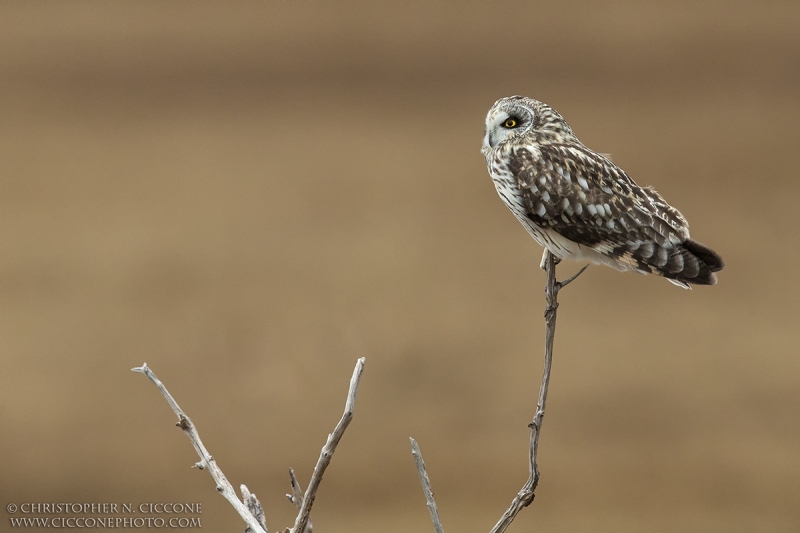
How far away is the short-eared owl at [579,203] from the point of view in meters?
1.87

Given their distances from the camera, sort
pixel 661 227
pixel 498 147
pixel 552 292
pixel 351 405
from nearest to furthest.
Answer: pixel 351 405 → pixel 552 292 → pixel 661 227 → pixel 498 147

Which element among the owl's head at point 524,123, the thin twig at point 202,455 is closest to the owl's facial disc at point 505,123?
the owl's head at point 524,123

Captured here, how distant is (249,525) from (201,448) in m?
0.17

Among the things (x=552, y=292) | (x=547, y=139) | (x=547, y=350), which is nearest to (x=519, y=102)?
(x=547, y=139)

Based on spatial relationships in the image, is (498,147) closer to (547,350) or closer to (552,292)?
(552,292)

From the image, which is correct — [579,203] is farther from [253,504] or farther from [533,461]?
[253,504]

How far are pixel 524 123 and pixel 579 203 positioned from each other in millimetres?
332

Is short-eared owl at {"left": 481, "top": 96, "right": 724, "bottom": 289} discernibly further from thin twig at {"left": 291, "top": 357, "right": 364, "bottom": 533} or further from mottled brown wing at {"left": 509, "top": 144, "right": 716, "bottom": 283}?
thin twig at {"left": 291, "top": 357, "right": 364, "bottom": 533}

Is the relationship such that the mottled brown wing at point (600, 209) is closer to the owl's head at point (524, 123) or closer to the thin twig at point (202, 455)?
the owl's head at point (524, 123)

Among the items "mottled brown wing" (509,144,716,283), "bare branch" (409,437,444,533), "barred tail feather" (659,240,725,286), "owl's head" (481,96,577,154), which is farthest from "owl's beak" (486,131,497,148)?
"bare branch" (409,437,444,533)

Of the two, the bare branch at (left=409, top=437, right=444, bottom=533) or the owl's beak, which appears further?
the owl's beak

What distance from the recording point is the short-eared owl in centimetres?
187

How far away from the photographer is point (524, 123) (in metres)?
2.19

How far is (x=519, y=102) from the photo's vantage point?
216 cm
